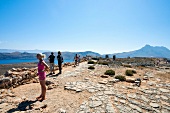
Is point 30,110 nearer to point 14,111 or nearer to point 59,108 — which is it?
point 14,111

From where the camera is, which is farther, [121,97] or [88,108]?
[121,97]

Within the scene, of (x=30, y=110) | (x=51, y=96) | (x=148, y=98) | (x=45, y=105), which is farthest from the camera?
(x=148, y=98)

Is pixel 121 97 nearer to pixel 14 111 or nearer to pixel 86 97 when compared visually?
pixel 86 97

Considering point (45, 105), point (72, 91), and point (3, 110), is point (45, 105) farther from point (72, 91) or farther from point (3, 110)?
point (72, 91)

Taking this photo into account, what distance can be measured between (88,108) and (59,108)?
5.06 feet

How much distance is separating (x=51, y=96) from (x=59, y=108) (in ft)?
6.50

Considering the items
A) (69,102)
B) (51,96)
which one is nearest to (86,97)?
(69,102)

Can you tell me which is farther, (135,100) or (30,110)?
(135,100)

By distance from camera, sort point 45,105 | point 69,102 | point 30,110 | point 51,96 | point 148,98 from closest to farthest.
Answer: point 30,110, point 45,105, point 69,102, point 51,96, point 148,98

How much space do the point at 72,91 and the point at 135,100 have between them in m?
4.36

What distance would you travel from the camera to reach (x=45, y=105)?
7.95m

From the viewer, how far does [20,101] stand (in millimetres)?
8906

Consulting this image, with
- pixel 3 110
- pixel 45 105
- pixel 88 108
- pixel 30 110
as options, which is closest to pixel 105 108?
pixel 88 108

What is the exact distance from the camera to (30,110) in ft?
24.4
